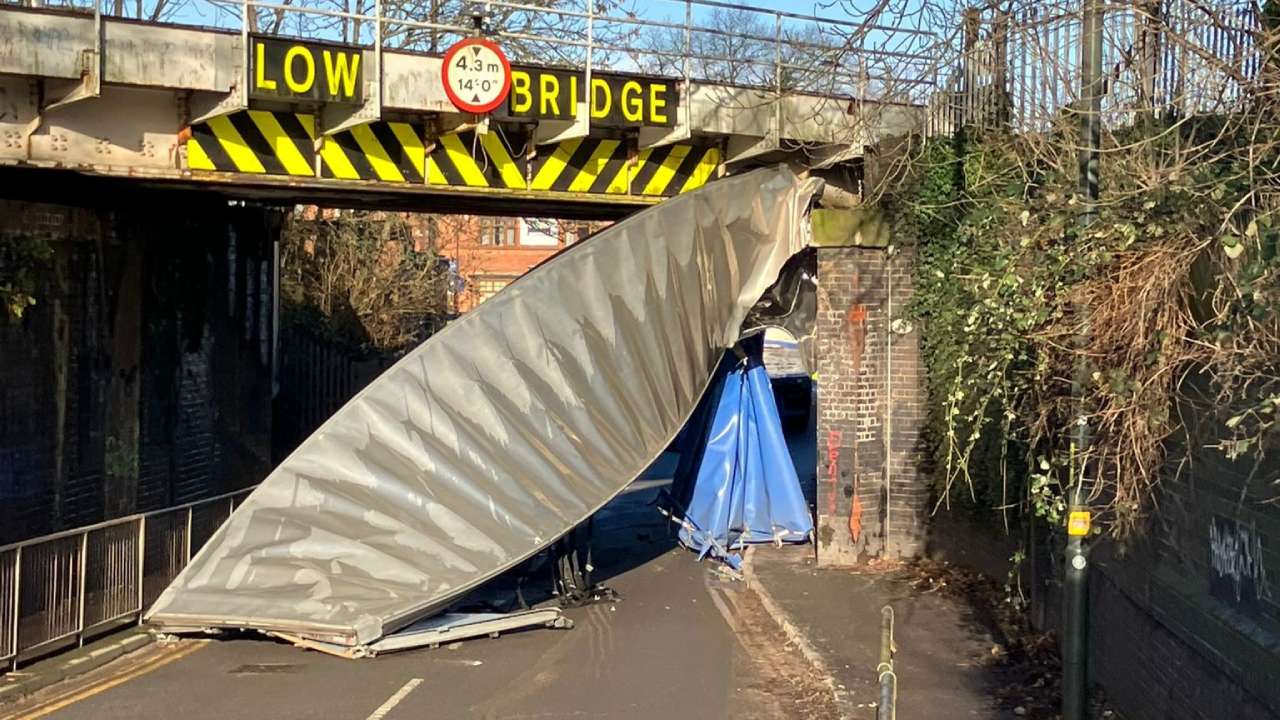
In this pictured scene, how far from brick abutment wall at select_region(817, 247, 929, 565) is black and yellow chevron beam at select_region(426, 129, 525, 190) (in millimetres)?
3891

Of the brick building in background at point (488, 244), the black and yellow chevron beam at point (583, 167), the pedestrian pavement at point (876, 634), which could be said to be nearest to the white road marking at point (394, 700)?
the pedestrian pavement at point (876, 634)

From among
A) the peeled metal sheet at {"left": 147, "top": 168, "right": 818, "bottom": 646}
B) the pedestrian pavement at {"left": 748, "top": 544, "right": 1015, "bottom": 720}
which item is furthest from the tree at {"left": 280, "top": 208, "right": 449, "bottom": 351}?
the pedestrian pavement at {"left": 748, "top": 544, "right": 1015, "bottom": 720}

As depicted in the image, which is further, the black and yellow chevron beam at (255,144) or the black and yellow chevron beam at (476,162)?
the black and yellow chevron beam at (476,162)

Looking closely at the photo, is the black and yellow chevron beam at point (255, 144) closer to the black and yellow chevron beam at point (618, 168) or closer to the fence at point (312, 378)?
the black and yellow chevron beam at point (618, 168)

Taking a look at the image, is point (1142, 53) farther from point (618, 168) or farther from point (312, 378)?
point (312, 378)

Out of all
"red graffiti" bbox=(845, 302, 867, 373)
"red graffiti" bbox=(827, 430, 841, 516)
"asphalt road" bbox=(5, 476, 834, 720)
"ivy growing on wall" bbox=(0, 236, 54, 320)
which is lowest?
"asphalt road" bbox=(5, 476, 834, 720)

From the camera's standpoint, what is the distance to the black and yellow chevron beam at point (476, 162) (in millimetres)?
13047

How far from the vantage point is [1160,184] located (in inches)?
267

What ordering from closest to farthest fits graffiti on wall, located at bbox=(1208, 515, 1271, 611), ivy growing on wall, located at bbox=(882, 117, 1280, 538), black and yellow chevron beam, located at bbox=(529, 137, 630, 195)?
ivy growing on wall, located at bbox=(882, 117, 1280, 538) < graffiti on wall, located at bbox=(1208, 515, 1271, 611) < black and yellow chevron beam, located at bbox=(529, 137, 630, 195)

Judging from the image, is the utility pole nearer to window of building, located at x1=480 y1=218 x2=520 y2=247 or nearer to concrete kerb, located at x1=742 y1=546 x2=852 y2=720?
concrete kerb, located at x1=742 y1=546 x2=852 y2=720

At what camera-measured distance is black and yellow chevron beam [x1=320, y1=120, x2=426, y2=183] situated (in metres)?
12.5

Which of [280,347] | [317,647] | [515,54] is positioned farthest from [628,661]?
[515,54]

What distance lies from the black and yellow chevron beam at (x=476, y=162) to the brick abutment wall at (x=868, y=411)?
3891mm

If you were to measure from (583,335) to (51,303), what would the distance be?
16.8 feet
